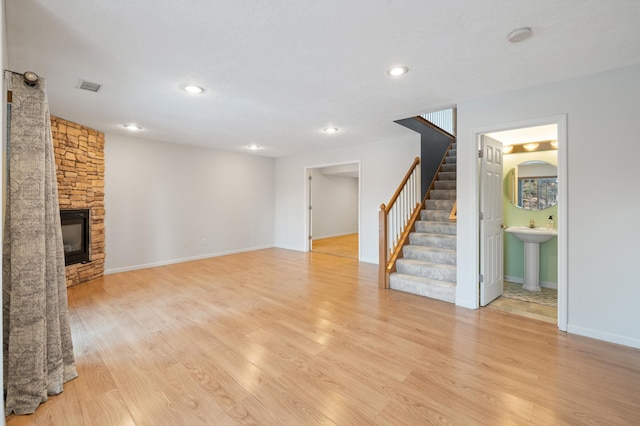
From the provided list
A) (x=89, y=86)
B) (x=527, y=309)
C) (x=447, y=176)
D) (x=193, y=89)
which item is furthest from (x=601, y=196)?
(x=89, y=86)

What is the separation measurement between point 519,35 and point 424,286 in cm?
288

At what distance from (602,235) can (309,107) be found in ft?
11.0

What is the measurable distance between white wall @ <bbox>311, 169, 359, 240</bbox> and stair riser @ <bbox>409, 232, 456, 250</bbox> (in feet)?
14.8

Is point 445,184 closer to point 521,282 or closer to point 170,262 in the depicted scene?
point 521,282

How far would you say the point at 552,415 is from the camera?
5.53 ft

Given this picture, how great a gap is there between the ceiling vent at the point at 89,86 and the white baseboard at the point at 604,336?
5.37 meters

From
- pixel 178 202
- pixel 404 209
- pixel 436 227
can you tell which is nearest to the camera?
pixel 436 227

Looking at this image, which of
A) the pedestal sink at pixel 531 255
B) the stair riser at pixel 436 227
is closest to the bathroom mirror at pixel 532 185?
the pedestal sink at pixel 531 255

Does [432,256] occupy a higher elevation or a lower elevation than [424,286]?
higher

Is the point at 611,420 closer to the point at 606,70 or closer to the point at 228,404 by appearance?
the point at 228,404

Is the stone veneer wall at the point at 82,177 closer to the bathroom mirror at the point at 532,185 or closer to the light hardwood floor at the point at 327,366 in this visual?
the light hardwood floor at the point at 327,366

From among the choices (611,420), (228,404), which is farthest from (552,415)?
(228,404)

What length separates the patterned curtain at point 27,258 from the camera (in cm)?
170

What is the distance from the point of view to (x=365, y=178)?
19.4 feet
